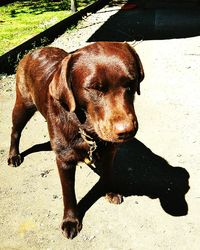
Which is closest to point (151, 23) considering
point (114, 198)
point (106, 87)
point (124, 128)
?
point (114, 198)

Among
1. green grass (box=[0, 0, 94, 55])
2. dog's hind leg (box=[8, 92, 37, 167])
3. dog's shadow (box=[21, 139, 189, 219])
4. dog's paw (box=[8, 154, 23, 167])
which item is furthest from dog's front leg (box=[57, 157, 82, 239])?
green grass (box=[0, 0, 94, 55])

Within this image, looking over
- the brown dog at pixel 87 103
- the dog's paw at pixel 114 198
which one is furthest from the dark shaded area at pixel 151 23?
→ the brown dog at pixel 87 103

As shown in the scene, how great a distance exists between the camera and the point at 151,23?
1124 centimetres

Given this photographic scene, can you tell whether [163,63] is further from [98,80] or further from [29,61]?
[98,80]

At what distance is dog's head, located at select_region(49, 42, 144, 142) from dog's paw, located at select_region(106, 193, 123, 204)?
4.67 feet

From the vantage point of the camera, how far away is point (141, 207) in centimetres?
376

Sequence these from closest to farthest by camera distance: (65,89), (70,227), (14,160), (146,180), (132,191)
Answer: (65,89), (70,227), (132,191), (146,180), (14,160)

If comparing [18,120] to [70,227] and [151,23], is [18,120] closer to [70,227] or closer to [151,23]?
[70,227]

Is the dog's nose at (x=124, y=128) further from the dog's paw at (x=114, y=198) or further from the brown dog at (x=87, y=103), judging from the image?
the dog's paw at (x=114, y=198)

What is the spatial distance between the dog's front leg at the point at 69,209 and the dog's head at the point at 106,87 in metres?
0.82

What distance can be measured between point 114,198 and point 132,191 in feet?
0.96

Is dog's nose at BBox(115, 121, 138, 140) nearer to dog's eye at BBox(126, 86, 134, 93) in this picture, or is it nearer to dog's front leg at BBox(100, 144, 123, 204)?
dog's eye at BBox(126, 86, 134, 93)

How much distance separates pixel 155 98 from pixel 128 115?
12.6ft

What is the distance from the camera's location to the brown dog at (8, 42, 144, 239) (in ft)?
7.91
